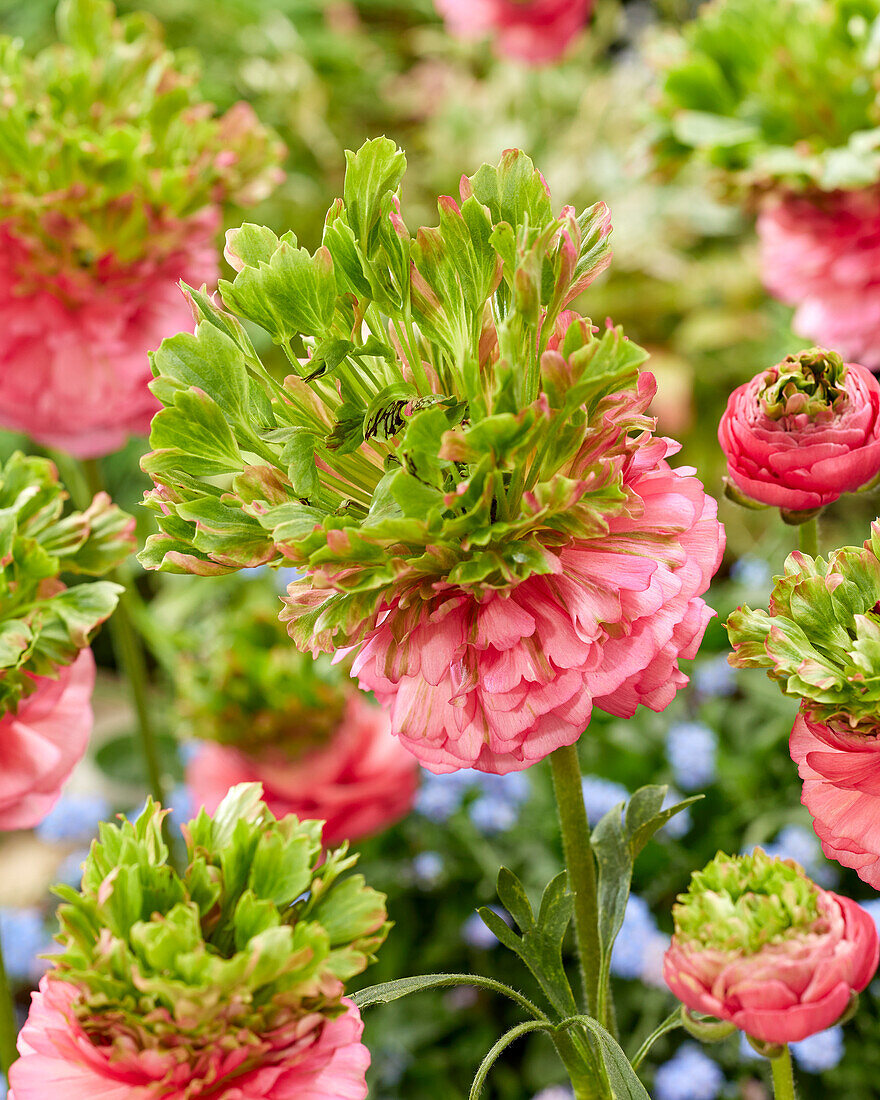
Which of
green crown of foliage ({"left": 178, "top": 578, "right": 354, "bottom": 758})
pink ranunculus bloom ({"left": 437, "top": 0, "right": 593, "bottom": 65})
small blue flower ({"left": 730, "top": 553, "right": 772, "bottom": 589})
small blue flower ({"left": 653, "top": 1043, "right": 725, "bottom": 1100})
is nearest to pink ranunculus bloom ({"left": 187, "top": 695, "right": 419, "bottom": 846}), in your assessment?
green crown of foliage ({"left": 178, "top": 578, "right": 354, "bottom": 758})

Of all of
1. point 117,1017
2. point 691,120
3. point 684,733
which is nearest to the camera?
point 117,1017

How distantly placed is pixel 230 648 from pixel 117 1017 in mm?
552

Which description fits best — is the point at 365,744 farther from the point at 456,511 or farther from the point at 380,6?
the point at 380,6

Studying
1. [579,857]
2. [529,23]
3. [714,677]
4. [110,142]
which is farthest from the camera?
[529,23]

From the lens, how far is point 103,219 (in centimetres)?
56

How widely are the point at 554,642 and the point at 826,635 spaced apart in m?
0.07

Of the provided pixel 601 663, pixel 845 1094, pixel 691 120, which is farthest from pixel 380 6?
pixel 601 663

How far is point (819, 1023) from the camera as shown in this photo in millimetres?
258

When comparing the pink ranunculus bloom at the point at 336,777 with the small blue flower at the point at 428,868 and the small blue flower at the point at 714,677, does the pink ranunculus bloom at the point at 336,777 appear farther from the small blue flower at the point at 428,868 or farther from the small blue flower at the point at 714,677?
the small blue flower at the point at 714,677

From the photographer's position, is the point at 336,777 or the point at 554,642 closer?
the point at 554,642

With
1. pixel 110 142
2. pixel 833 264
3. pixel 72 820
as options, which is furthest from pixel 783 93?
pixel 72 820

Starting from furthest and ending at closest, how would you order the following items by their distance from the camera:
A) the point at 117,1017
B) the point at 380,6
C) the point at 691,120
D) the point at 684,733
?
1. the point at 380,6
2. the point at 684,733
3. the point at 691,120
4. the point at 117,1017

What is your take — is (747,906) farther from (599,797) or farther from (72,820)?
(72,820)

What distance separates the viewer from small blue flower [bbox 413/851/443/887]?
822mm
